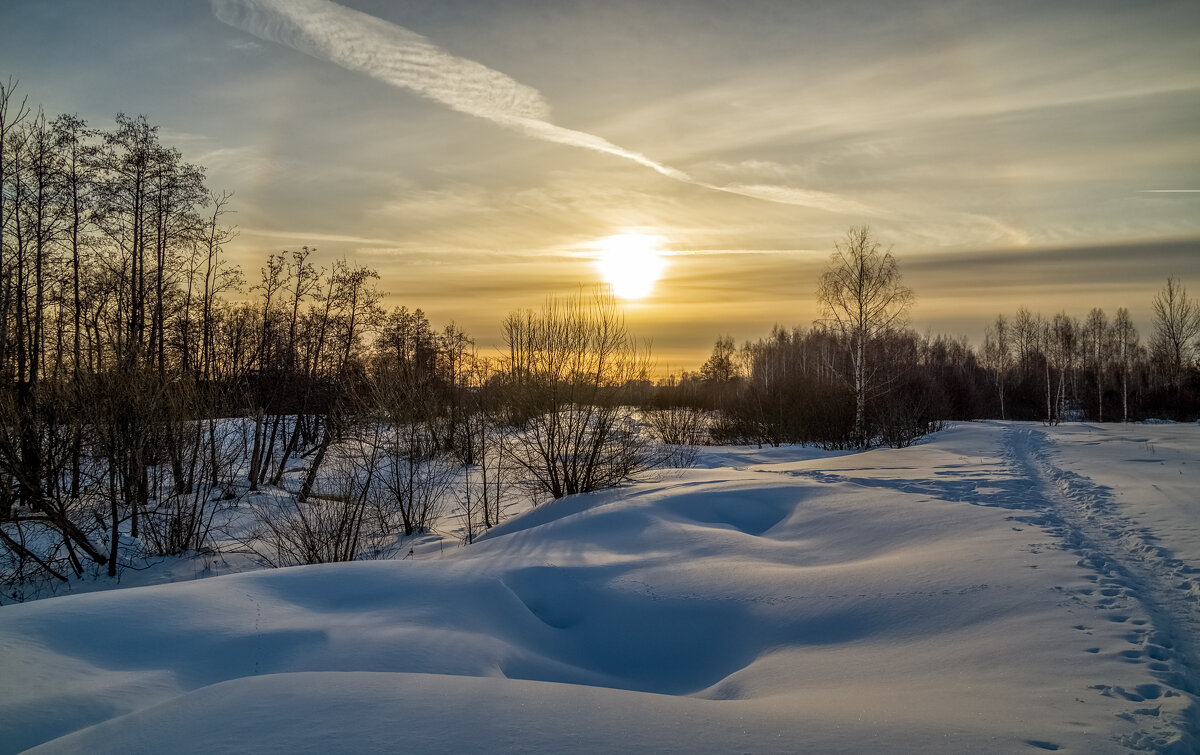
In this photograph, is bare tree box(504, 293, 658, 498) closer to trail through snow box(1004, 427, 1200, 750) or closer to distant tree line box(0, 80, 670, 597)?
distant tree line box(0, 80, 670, 597)

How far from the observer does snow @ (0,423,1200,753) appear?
293 cm

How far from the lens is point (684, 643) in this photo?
5273 mm

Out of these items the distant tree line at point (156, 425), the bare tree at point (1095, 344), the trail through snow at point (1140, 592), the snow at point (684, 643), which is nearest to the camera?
the snow at point (684, 643)

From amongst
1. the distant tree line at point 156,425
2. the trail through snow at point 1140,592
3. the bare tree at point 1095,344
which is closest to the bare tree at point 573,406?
the distant tree line at point 156,425

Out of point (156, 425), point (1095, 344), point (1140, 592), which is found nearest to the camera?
point (1140, 592)

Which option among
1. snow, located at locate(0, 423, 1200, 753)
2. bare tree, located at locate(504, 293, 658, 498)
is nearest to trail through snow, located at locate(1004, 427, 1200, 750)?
snow, located at locate(0, 423, 1200, 753)

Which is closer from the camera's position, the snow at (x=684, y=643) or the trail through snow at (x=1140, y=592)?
the snow at (x=684, y=643)

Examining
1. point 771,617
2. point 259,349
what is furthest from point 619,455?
point 259,349

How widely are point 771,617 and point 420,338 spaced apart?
35.8m

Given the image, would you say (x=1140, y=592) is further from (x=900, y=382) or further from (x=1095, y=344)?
(x=1095, y=344)

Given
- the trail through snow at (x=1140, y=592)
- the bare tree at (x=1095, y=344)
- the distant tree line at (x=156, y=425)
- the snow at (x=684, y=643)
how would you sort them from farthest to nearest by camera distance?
the bare tree at (x=1095, y=344), the distant tree line at (x=156, y=425), the trail through snow at (x=1140, y=592), the snow at (x=684, y=643)

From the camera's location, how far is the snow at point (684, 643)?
115 inches

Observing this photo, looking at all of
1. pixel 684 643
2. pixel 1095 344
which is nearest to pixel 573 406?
pixel 684 643

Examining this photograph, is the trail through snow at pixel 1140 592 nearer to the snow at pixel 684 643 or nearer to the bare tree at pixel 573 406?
the snow at pixel 684 643
